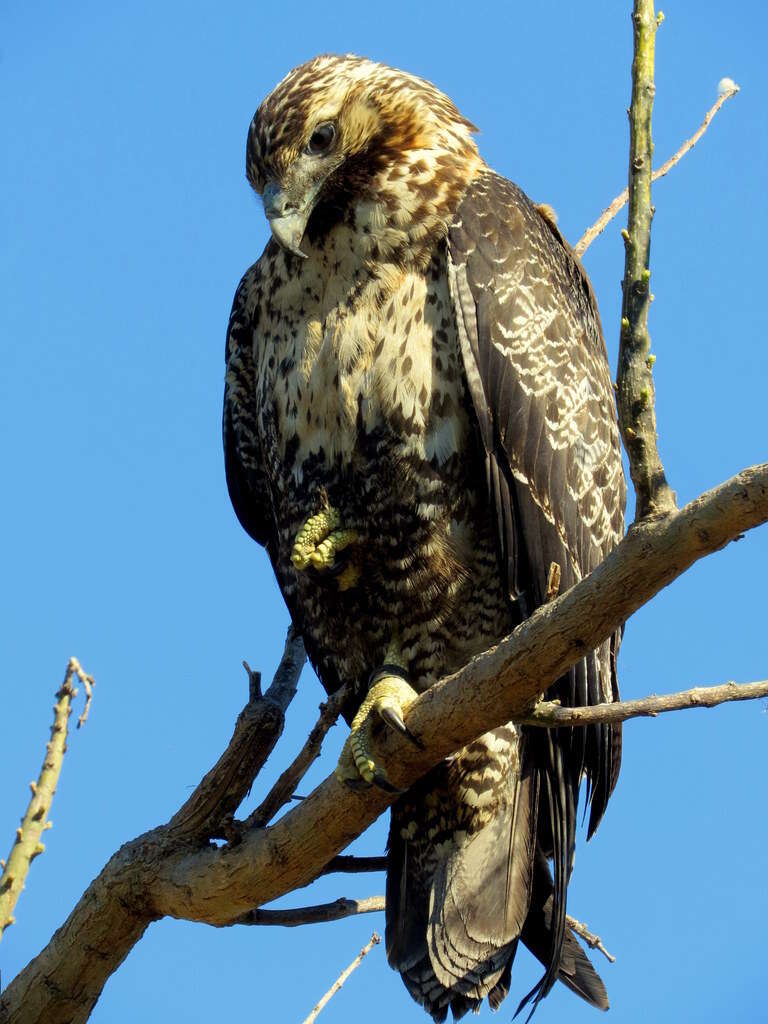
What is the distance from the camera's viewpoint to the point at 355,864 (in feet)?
16.0

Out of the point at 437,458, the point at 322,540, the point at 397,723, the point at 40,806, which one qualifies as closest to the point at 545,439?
the point at 437,458

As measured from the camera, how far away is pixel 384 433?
4.58 metres

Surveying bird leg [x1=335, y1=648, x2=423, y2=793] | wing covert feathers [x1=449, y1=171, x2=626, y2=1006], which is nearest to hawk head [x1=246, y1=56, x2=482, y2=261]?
wing covert feathers [x1=449, y1=171, x2=626, y2=1006]

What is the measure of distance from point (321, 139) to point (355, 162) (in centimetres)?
15

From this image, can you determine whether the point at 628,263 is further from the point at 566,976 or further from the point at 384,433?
the point at 566,976

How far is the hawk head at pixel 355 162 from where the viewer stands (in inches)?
184

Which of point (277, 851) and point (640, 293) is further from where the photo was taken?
point (277, 851)

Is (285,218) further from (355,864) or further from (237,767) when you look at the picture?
(355,864)

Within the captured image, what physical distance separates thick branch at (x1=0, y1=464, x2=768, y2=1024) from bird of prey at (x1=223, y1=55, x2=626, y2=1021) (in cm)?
35

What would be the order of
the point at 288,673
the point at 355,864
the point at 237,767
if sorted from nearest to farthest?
the point at 237,767
the point at 355,864
the point at 288,673

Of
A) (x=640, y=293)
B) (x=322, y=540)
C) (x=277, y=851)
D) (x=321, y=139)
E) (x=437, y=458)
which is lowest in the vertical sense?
(x=277, y=851)

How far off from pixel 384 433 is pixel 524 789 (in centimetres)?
144

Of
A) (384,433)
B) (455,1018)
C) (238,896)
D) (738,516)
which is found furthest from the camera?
(455,1018)

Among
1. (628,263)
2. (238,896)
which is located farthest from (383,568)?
(628,263)
